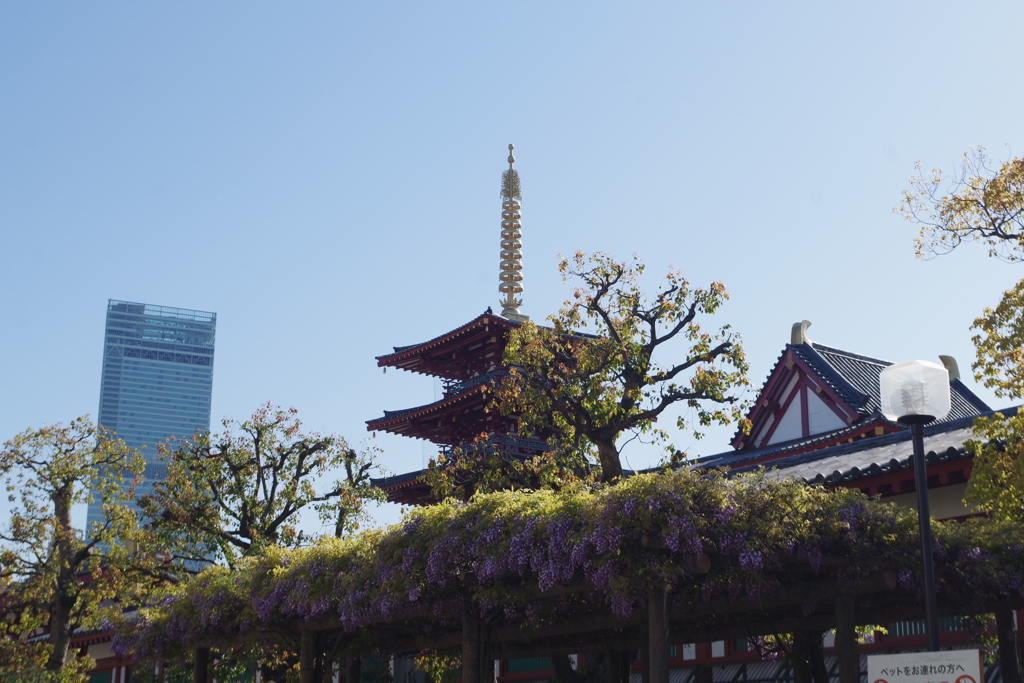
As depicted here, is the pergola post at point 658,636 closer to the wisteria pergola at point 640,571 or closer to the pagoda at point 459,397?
the wisteria pergola at point 640,571

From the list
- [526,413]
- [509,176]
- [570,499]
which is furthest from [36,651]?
[509,176]

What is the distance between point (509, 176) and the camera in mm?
43625

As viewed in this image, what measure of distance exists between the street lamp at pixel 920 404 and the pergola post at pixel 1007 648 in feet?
11.6

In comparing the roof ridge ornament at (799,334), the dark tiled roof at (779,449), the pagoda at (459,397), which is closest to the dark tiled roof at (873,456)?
the dark tiled roof at (779,449)

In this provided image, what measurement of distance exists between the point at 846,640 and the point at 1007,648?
2.04m

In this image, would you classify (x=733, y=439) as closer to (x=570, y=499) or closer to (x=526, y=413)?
(x=526, y=413)

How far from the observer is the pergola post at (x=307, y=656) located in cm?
1557

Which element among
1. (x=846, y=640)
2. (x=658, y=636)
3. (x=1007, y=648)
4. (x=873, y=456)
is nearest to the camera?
(x=658, y=636)

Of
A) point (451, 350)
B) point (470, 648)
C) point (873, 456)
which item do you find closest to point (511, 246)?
point (451, 350)

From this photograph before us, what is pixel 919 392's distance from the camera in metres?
8.55

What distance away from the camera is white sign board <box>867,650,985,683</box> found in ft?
25.4

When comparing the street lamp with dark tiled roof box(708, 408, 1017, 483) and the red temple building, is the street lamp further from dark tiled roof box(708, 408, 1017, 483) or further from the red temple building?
dark tiled roof box(708, 408, 1017, 483)

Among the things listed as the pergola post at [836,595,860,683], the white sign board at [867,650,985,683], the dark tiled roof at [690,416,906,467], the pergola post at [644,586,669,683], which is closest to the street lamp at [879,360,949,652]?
the white sign board at [867,650,985,683]

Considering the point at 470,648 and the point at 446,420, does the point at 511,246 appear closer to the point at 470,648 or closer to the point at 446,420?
the point at 446,420
